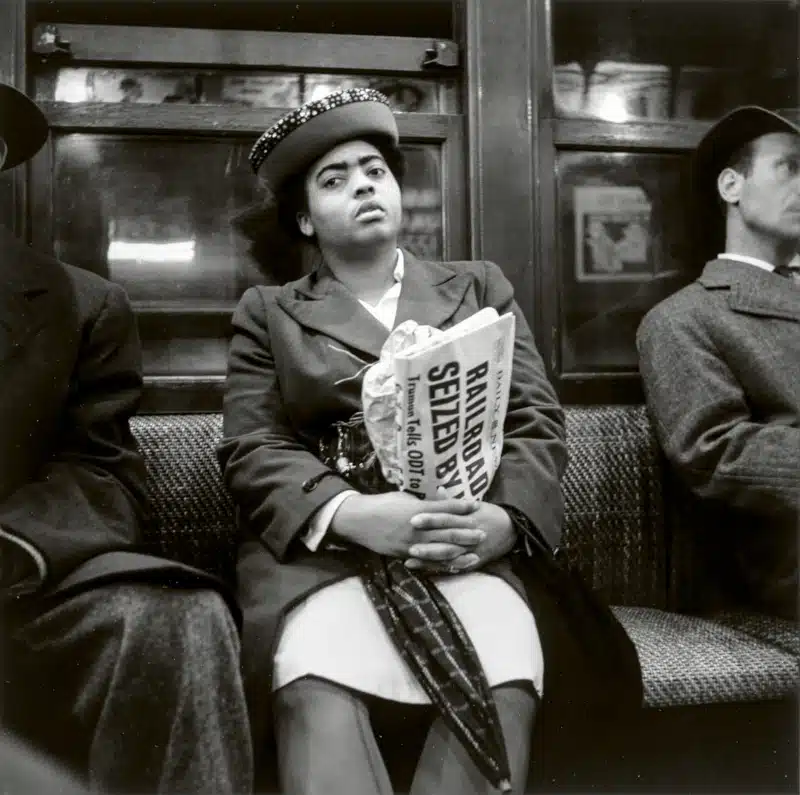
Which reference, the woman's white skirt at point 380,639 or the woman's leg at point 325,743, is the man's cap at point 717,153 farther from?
the woman's leg at point 325,743

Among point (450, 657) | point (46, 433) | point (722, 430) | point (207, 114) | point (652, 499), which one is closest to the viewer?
point (450, 657)

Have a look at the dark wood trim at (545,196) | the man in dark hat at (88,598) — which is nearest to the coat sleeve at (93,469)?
the man in dark hat at (88,598)

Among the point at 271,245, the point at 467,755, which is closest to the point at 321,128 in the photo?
the point at 271,245

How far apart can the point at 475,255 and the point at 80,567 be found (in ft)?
4.52

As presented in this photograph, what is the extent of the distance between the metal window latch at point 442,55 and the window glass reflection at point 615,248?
1.36ft

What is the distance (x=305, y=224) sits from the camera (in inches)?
82.1

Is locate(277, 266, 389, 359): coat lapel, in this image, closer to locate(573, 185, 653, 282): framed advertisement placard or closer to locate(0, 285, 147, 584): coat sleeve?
locate(0, 285, 147, 584): coat sleeve

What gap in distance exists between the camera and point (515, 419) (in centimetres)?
180

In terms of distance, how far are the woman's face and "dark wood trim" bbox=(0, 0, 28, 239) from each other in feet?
2.60

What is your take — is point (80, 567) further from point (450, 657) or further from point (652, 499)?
point (652, 499)

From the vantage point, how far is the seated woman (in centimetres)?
139

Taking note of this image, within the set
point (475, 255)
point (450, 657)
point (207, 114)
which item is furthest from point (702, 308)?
point (207, 114)

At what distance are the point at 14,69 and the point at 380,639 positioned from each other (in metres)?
1.69

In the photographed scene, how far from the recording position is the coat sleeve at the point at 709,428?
1906 mm
